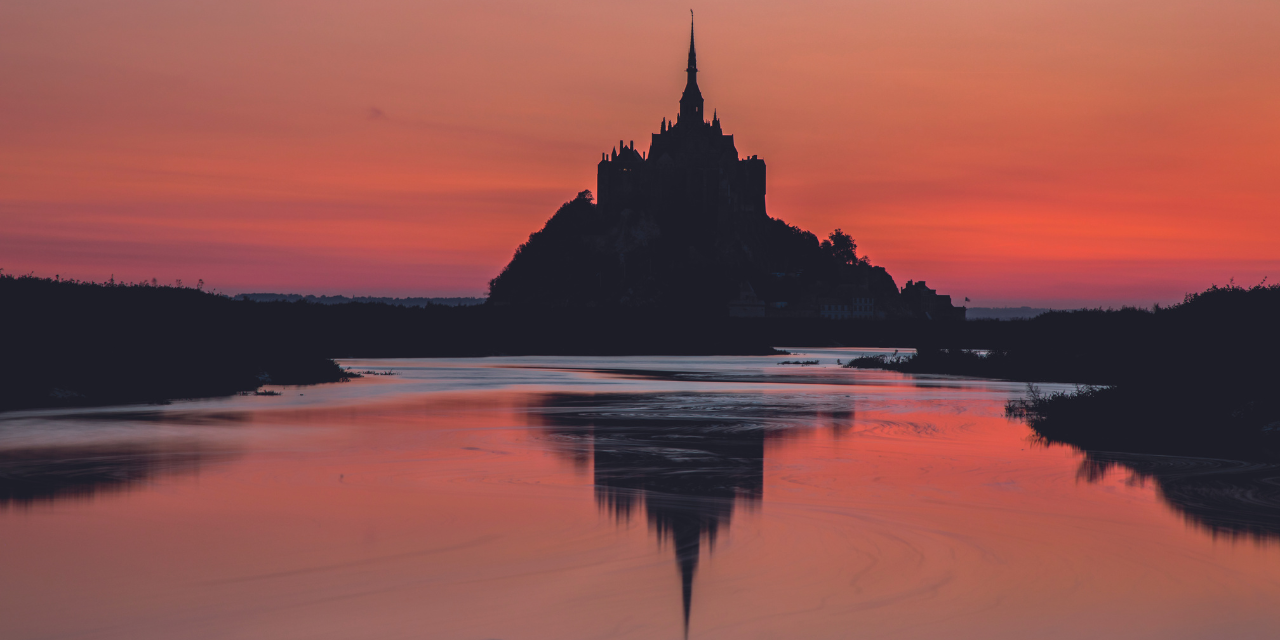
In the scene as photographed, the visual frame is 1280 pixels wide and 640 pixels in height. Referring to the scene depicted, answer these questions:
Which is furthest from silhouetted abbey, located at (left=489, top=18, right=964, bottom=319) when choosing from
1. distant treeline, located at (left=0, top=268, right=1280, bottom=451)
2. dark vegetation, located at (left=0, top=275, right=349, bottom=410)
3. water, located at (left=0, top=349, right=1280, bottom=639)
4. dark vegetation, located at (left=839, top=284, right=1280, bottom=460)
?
water, located at (left=0, top=349, right=1280, bottom=639)

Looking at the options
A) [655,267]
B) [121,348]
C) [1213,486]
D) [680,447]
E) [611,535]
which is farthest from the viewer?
[655,267]

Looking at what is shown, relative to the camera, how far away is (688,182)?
141 meters

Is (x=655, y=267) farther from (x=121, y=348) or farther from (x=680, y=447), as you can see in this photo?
(x=680, y=447)

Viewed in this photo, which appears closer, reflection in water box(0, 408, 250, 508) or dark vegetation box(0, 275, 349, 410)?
reflection in water box(0, 408, 250, 508)

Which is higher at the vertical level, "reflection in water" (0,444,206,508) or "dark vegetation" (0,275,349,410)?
"dark vegetation" (0,275,349,410)

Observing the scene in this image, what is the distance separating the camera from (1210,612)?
26.7ft

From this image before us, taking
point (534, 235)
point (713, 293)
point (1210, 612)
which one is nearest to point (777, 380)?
point (1210, 612)

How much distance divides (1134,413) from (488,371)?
3104 cm

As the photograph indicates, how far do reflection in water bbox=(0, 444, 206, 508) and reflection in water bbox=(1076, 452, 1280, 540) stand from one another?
508 inches

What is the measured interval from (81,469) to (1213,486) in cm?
1542

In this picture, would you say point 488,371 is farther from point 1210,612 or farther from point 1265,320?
point 1210,612

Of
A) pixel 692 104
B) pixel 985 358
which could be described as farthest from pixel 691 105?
pixel 985 358

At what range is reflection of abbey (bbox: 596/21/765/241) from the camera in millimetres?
138750

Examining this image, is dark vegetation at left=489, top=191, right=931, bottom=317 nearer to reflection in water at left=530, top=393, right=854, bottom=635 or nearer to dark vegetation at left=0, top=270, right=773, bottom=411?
dark vegetation at left=0, top=270, right=773, bottom=411
